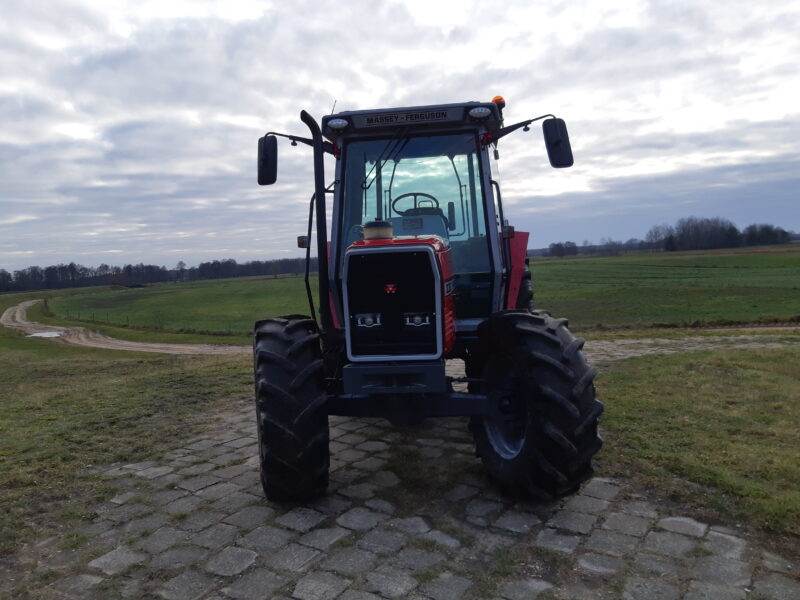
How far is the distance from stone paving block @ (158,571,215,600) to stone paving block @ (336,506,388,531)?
3.08 feet

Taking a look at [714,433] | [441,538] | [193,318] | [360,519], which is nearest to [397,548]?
[441,538]

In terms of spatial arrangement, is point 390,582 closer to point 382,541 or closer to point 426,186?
point 382,541

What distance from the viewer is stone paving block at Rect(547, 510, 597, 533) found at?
366 cm

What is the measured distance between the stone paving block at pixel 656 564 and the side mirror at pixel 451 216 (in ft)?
9.84

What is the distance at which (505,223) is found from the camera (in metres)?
5.23

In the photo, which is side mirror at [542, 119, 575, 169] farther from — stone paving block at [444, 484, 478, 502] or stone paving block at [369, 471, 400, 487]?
stone paving block at [369, 471, 400, 487]

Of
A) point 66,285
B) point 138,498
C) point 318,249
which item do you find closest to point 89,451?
point 138,498

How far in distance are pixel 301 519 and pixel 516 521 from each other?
1420 mm

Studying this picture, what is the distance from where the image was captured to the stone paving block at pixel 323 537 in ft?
11.7

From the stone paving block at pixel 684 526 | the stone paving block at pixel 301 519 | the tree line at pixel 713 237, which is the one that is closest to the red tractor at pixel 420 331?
the stone paving block at pixel 301 519

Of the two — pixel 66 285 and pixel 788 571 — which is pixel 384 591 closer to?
pixel 788 571

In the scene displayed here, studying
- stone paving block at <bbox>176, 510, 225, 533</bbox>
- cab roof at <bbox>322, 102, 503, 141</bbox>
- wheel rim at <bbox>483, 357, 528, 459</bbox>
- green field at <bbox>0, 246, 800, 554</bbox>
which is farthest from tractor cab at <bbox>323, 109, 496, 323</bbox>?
stone paving block at <bbox>176, 510, 225, 533</bbox>

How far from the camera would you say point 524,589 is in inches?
119

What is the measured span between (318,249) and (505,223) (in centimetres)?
176
